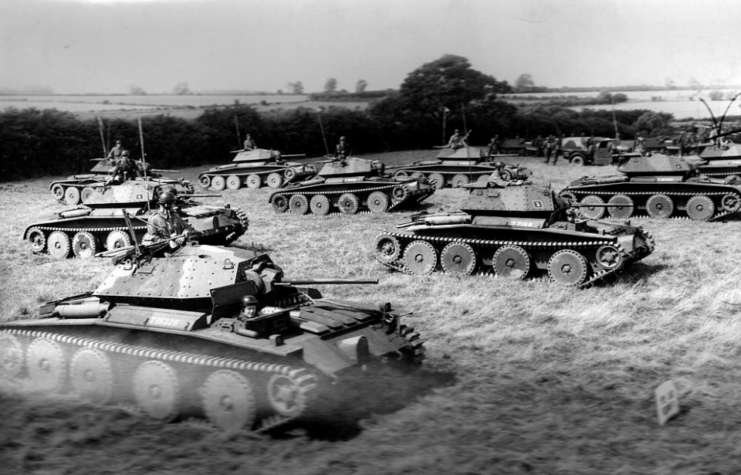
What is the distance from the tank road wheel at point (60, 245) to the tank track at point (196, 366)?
9.16 meters

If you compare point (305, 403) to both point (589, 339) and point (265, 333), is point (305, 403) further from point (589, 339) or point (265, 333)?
point (589, 339)

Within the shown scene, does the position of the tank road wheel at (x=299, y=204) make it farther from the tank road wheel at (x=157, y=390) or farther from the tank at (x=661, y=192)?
the tank road wheel at (x=157, y=390)

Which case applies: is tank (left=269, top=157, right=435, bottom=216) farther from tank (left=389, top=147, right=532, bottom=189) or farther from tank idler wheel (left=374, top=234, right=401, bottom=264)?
tank idler wheel (left=374, top=234, right=401, bottom=264)

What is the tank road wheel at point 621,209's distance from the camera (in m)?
20.2

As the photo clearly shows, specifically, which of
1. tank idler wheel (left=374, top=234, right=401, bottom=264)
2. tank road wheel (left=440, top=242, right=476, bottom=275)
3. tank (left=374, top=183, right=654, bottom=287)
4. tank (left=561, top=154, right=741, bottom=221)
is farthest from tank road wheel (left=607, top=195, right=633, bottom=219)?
tank idler wheel (left=374, top=234, right=401, bottom=264)

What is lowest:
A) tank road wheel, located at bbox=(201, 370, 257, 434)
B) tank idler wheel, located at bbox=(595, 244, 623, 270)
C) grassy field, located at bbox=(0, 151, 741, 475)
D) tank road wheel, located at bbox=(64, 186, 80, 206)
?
grassy field, located at bbox=(0, 151, 741, 475)

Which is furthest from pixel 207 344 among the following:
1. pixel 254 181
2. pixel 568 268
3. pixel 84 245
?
pixel 254 181

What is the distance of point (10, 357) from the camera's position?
26.9 feet

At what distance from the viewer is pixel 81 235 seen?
54.5 feet

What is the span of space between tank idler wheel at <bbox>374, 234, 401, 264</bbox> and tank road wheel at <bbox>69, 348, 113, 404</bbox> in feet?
24.2

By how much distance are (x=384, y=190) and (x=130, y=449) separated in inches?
639

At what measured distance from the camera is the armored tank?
16.3 meters

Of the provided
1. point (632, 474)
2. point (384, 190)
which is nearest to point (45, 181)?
point (384, 190)

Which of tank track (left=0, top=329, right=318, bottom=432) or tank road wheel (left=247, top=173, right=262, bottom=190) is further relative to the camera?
tank road wheel (left=247, top=173, right=262, bottom=190)
